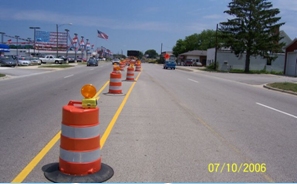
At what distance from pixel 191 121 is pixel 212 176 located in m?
4.37

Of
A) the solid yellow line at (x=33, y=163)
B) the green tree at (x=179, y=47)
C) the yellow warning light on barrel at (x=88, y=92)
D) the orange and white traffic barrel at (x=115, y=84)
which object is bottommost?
the solid yellow line at (x=33, y=163)

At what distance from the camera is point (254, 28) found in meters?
52.7

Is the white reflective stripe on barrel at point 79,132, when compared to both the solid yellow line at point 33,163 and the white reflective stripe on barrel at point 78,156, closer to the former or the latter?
the white reflective stripe on barrel at point 78,156

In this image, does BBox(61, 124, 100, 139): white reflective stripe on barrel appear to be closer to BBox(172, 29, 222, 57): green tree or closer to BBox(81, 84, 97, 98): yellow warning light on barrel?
BBox(81, 84, 97, 98): yellow warning light on barrel

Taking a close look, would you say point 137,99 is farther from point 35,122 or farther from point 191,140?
point 191,140

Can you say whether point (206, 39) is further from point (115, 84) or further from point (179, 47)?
point (115, 84)

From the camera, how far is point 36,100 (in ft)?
43.8

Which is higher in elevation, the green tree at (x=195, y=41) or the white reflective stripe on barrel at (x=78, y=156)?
the green tree at (x=195, y=41)

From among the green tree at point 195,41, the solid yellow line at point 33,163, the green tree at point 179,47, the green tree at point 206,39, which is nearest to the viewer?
the solid yellow line at point 33,163

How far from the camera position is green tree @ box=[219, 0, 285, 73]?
170ft

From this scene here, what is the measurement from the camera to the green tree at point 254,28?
51812 millimetres

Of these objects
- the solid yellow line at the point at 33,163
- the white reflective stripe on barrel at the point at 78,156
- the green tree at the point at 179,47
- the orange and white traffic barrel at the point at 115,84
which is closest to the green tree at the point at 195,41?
the green tree at the point at 179,47

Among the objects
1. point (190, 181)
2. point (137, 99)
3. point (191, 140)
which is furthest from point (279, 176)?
point (137, 99)

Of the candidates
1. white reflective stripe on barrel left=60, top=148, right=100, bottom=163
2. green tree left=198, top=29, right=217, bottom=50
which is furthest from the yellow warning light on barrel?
green tree left=198, top=29, right=217, bottom=50
